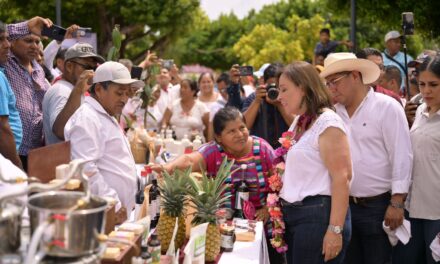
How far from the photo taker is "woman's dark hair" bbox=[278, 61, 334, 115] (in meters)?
2.84

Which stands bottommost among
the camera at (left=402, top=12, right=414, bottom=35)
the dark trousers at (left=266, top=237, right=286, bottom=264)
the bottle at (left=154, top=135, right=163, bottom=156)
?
the dark trousers at (left=266, top=237, right=286, bottom=264)

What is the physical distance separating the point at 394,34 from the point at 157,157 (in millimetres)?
4091

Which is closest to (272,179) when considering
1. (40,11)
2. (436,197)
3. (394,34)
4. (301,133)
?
(301,133)

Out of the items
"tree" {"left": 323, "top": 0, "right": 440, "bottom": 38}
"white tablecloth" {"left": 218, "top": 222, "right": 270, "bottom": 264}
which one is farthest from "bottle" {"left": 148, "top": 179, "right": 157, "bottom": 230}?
"tree" {"left": 323, "top": 0, "right": 440, "bottom": 38}

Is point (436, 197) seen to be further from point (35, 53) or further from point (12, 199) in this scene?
point (35, 53)

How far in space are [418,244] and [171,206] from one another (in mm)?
1631

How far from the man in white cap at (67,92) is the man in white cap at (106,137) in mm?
475

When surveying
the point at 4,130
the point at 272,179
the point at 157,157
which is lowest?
the point at 157,157

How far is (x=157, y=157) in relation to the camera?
5.36 meters

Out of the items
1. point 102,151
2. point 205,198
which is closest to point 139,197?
point 102,151

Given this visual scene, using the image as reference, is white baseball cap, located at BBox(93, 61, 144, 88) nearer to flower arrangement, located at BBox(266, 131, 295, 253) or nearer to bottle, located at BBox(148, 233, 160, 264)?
flower arrangement, located at BBox(266, 131, 295, 253)

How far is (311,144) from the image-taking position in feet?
9.16

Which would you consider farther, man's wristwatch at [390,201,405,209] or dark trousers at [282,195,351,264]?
man's wristwatch at [390,201,405,209]

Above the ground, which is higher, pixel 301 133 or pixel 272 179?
pixel 301 133
